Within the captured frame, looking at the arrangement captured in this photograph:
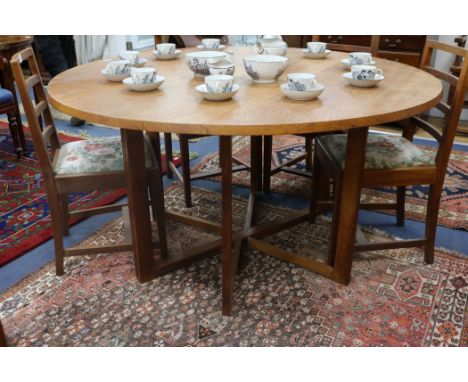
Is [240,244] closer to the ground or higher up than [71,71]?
closer to the ground

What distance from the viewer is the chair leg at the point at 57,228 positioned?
5.96 feet

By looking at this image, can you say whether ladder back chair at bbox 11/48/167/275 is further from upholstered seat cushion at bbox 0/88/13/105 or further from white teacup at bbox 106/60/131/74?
upholstered seat cushion at bbox 0/88/13/105

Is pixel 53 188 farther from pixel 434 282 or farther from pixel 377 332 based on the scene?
pixel 434 282

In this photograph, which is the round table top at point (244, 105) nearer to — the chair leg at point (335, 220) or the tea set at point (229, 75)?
the tea set at point (229, 75)

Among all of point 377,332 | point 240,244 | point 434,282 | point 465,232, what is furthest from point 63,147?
point 465,232

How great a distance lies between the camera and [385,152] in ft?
6.06

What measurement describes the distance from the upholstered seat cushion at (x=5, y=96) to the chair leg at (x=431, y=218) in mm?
2516

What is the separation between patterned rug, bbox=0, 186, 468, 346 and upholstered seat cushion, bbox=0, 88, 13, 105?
1.38 metres

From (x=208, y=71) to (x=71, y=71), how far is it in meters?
0.66

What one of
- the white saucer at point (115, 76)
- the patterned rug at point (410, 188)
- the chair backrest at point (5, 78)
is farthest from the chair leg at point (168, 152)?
the chair backrest at point (5, 78)

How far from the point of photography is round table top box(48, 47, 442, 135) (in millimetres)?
1304

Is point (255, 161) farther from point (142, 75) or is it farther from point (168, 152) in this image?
point (142, 75)

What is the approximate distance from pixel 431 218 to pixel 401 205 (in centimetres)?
35

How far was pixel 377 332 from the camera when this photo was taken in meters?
1.61
